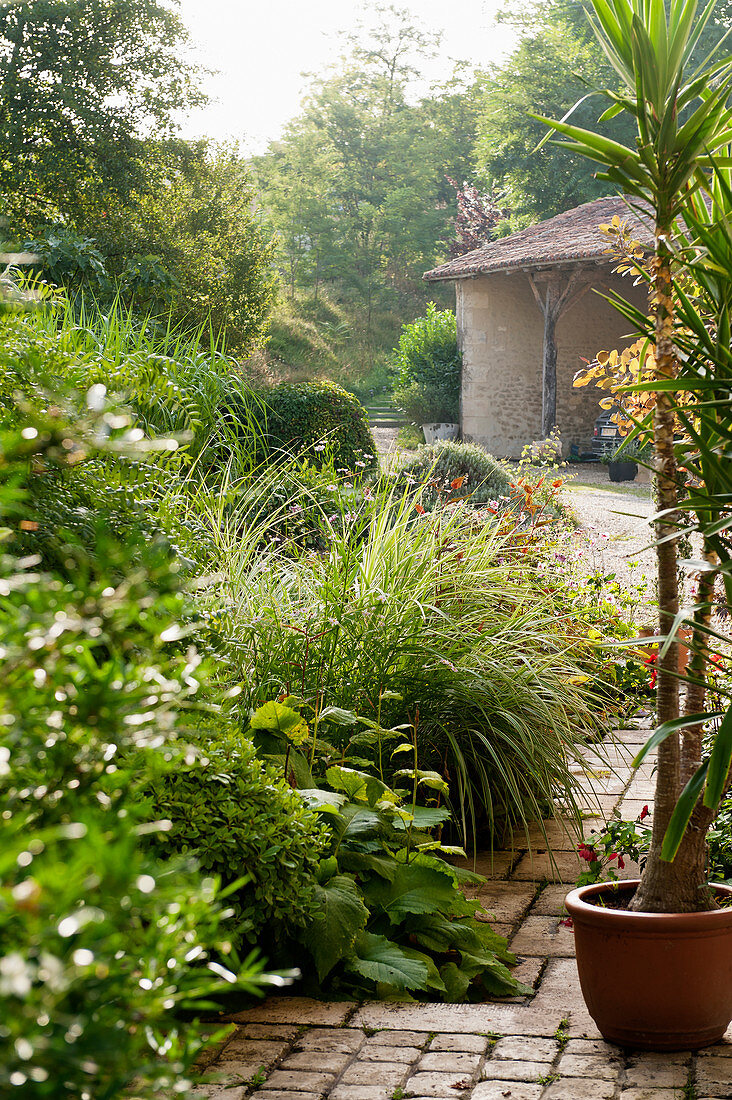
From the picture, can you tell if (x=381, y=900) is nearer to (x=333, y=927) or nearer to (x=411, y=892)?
(x=411, y=892)

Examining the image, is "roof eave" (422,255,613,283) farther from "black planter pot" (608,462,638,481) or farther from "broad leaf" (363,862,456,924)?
"broad leaf" (363,862,456,924)

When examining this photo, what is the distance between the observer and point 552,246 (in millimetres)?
16734

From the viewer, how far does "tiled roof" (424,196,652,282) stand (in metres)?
15.8

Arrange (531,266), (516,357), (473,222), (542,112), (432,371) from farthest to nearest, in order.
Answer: (473,222)
(542,112)
(432,371)
(516,357)
(531,266)

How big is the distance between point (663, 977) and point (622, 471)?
44.9 feet

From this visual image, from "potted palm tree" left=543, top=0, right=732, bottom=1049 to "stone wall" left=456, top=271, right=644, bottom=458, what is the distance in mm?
16975

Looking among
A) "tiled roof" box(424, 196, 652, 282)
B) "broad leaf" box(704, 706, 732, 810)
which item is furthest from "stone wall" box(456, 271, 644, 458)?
"broad leaf" box(704, 706, 732, 810)

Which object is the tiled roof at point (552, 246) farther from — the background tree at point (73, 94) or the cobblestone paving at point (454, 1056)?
the cobblestone paving at point (454, 1056)

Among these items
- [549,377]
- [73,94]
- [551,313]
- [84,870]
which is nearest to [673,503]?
[84,870]

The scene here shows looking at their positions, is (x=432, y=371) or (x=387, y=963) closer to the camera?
(x=387, y=963)

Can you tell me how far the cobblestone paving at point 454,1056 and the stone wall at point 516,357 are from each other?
17.2 m

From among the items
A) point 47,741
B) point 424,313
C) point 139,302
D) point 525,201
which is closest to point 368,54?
point 424,313

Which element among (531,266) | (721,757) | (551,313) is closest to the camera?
(721,757)

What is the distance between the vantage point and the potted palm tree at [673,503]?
215 cm
